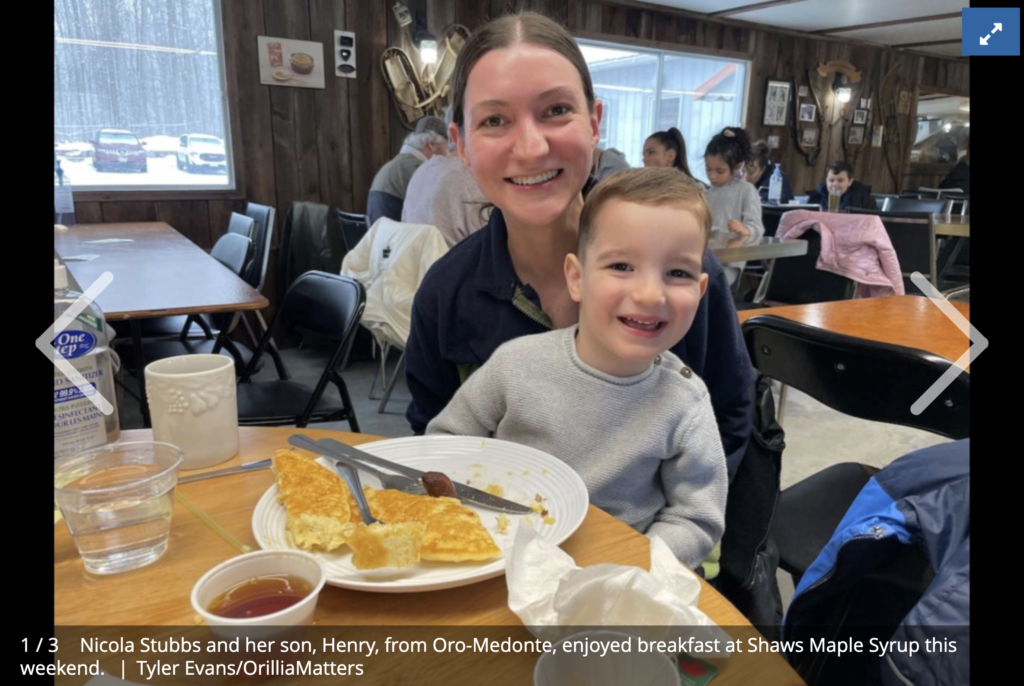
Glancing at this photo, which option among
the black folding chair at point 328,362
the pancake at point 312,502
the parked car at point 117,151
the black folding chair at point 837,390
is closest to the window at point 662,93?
the parked car at point 117,151

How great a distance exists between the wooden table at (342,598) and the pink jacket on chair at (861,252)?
10.7 ft

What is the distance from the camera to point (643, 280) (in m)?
0.94

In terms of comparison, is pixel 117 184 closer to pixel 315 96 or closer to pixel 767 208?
pixel 315 96

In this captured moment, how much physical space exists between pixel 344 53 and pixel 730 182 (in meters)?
2.84

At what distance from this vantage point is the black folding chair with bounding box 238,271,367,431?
6.65ft

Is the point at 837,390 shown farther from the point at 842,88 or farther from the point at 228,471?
the point at 842,88

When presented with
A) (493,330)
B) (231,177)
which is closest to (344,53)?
(231,177)

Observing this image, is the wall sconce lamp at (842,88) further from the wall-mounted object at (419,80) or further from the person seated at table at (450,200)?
the person seated at table at (450,200)

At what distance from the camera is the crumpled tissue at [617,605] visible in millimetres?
533

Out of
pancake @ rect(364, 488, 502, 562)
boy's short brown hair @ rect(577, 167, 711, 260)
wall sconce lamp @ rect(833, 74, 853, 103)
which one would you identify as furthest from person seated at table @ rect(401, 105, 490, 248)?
wall sconce lamp @ rect(833, 74, 853, 103)

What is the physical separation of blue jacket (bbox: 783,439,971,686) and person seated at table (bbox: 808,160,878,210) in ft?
19.1

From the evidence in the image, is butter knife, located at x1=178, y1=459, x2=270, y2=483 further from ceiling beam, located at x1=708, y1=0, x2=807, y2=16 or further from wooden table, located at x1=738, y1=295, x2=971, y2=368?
ceiling beam, located at x1=708, y1=0, x2=807, y2=16
